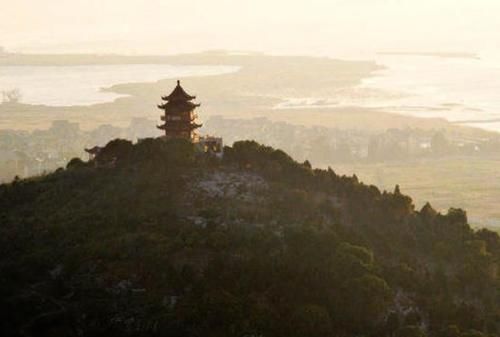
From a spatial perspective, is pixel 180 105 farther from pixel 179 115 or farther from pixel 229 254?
pixel 229 254

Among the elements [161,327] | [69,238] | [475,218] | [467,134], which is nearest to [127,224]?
[69,238]

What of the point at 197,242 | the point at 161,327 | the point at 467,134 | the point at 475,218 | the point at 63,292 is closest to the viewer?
the point at 161,327

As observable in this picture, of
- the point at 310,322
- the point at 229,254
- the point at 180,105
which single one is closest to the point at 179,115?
the point at 180,105

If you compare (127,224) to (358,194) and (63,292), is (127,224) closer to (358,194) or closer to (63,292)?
(63,292)

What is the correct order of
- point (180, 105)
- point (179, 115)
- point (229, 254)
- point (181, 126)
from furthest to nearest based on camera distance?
point (181, 126) < point (179, 115) < point (180, 105) < point (229, 254)

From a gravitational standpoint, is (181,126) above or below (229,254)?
above

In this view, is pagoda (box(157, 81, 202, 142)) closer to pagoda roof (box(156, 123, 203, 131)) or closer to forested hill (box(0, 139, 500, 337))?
pagoda roof (box(156, 123, 203, 131))
